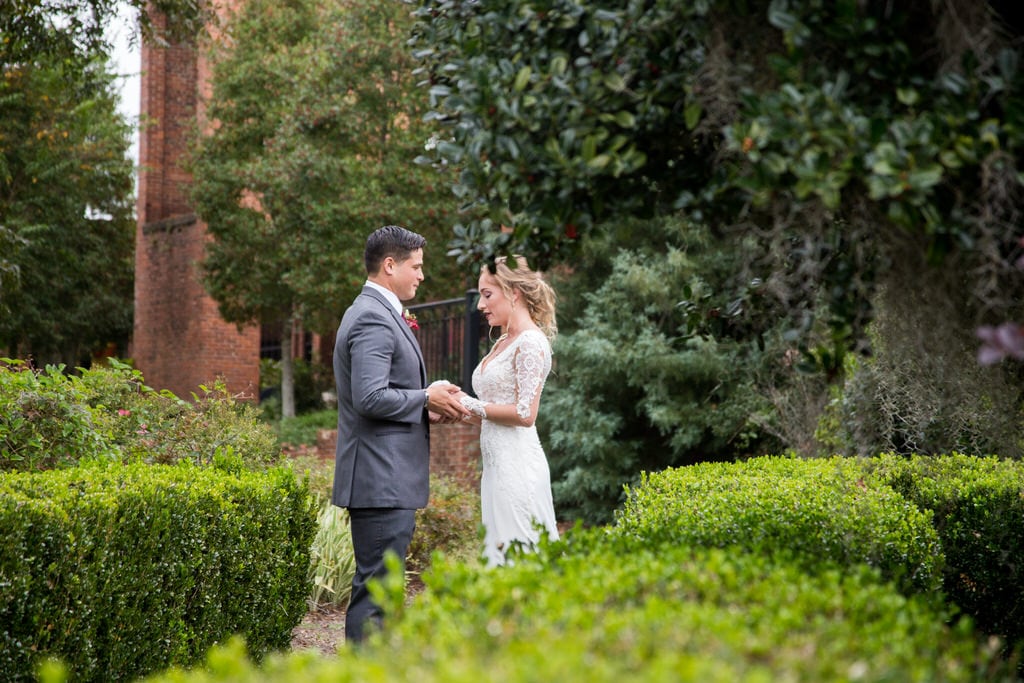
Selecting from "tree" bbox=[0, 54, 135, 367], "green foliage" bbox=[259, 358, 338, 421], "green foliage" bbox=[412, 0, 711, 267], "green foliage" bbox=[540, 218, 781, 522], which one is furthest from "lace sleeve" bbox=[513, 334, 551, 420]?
"green foliage" bbox=[259, 358, 338, 421]

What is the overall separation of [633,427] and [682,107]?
10.3m

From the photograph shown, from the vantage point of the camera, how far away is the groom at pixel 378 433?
4.94 metres

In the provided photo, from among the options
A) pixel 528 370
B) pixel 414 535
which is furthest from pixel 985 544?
pixel 414 535

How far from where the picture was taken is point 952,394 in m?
3.43

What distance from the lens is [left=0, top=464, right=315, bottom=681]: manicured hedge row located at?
4.07 metres

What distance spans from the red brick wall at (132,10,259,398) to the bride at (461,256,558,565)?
15.6 meters

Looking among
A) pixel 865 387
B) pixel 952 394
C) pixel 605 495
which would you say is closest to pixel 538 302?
pixel 952 394

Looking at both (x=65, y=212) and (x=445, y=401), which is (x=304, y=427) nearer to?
(x=65, y=212)

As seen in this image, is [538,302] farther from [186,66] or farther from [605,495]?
[186,66]

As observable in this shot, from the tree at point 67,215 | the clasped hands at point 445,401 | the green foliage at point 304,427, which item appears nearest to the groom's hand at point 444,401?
the clasped hands at point 445,401

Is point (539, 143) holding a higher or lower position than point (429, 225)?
lower

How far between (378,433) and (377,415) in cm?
15

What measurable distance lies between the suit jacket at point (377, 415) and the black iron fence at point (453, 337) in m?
7.68

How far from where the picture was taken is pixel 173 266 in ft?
70.8
